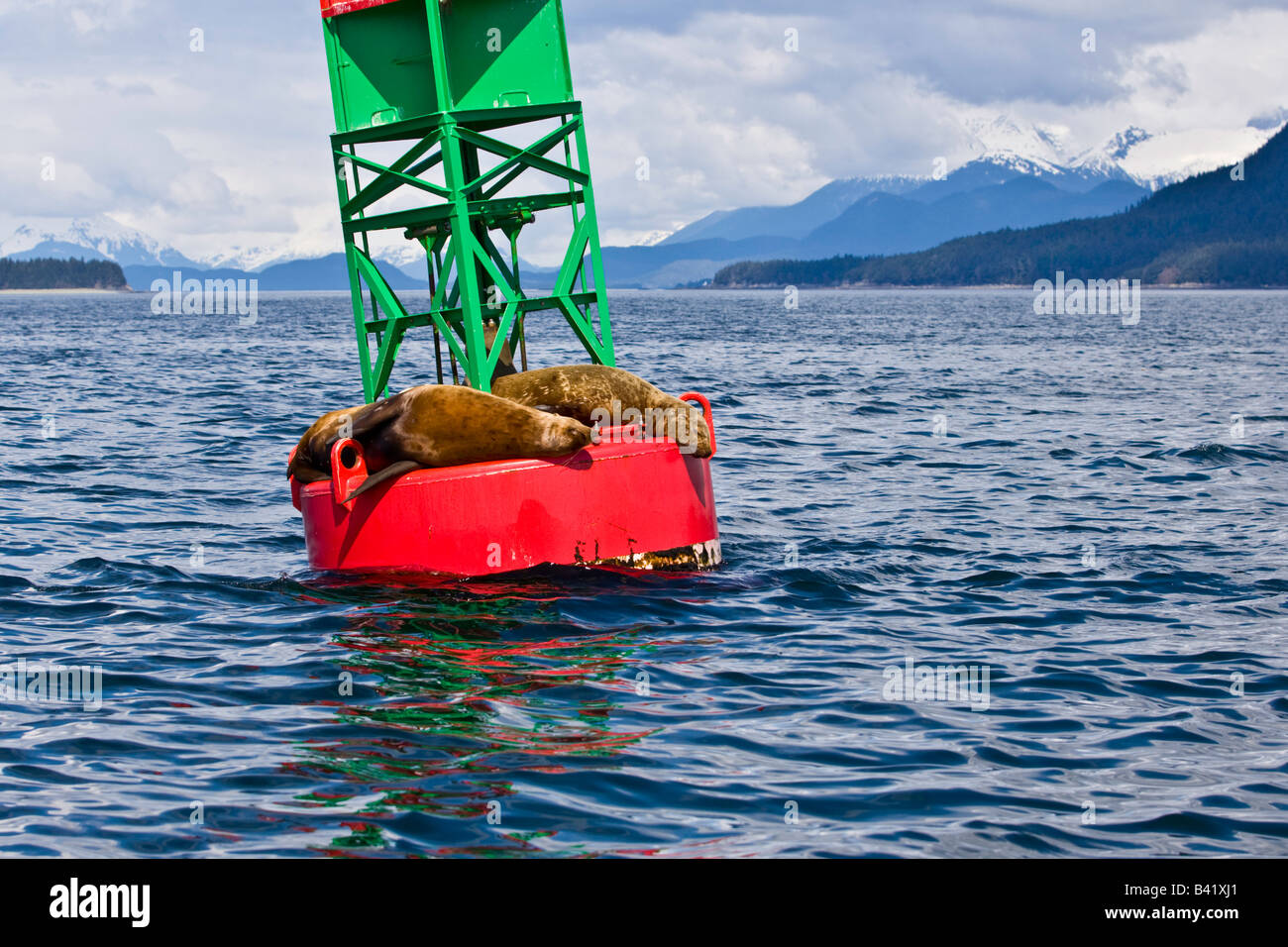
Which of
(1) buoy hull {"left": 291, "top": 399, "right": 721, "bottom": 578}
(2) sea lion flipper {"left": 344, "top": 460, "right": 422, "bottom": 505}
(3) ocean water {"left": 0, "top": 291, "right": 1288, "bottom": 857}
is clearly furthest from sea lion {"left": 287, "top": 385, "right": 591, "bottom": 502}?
(3) ocean water {"left": 0, "top": 291, "right": 1288, "bottom": 857}

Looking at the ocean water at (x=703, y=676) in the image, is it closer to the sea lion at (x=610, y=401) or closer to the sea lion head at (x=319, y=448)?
the sea lion head at (x=319, y=448)

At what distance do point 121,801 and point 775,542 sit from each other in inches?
308

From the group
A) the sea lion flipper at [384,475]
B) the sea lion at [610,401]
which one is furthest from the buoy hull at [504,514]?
the sea lion at [610,401]

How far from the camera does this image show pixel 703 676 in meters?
8.59

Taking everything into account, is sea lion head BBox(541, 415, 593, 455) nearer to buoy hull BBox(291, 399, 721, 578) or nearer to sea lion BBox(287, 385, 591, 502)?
sea lion BBox(287, 385, 591, 502)

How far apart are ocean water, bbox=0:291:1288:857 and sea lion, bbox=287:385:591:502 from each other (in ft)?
3.16

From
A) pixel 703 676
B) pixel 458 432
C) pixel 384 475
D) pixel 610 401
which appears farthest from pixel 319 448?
pixel 703 676

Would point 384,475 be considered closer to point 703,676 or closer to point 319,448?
point 319,448

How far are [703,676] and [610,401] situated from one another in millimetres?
3313

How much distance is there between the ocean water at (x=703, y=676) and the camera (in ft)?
20.3

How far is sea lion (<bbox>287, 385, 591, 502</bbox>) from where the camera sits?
10.2 metres

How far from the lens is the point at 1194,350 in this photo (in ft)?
160
